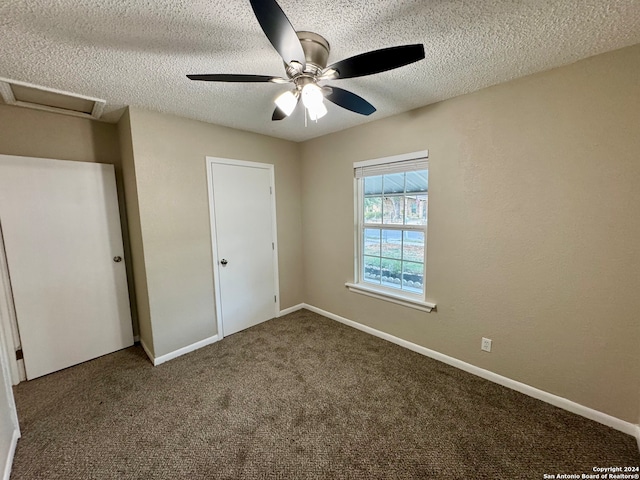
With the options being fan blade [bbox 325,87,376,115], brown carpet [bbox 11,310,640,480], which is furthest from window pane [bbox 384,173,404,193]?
brown carpet [bbox 11,310,640,480]

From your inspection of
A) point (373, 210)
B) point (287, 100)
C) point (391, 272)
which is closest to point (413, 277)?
point (391, 272)

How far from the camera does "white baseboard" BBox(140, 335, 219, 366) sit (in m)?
2.51

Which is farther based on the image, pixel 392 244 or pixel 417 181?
pixel 392 244

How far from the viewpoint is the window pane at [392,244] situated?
9.23 ft

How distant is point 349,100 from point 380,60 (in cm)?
49

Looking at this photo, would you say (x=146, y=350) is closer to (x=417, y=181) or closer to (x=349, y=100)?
(x=349, y=100)

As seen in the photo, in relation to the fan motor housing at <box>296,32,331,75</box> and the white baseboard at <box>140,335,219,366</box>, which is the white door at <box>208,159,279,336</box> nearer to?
the white baseboard at <box>140,335,219,366</box>

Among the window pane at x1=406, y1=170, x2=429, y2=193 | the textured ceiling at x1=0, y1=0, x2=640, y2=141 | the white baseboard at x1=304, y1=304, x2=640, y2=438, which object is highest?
the textured ceiling at x1=0, y1=0, x2=640, y2=141

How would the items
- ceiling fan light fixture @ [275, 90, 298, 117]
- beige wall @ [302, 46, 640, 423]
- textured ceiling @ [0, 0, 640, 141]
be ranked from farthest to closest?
1. beige wall @ [302, 46, 640, 423]
2. ceiling fan light fixture @ [275, 90, 298, 117]
3. textured ceiling @ [0, 0, 640, 141]

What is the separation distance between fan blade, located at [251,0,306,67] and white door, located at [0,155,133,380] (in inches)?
95.4

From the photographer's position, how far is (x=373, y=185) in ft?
9.76

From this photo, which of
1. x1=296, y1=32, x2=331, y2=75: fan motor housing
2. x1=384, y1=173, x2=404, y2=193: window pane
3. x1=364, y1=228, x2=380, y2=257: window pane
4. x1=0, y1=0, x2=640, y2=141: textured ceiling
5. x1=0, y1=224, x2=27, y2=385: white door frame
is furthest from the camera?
x1=364, y1=228, x2=380, y2=257: window pane

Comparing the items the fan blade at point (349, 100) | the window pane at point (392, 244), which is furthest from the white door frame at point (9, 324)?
the window pane at point (392, 244)

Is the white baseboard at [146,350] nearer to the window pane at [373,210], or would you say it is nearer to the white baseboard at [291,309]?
the white baseboard at [291,309]
